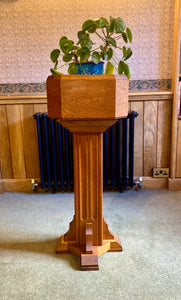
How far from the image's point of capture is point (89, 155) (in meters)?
1.42

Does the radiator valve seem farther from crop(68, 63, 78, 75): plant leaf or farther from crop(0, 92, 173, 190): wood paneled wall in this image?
crop(68, 63, 78, 75): plant leaf

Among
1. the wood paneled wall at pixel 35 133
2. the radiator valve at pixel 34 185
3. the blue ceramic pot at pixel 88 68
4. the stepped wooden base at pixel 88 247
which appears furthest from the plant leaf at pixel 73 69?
the radiator valve at pixel 34 185

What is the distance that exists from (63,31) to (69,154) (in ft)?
3.66

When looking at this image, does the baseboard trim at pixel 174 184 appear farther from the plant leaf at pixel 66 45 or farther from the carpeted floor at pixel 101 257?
the plant leaf at pixel 66 45

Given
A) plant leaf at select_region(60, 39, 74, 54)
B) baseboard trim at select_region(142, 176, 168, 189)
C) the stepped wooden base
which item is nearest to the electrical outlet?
baseboard trim at select_region(142, 176, 168, 189)

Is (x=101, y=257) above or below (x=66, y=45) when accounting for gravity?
below

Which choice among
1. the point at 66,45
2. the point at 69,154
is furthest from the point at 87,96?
the point at 69,154

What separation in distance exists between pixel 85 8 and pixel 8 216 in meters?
1.89

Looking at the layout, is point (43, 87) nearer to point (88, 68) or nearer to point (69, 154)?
point (69, 154)

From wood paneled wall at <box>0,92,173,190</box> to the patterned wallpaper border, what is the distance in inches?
3.2

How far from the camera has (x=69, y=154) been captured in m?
2.47

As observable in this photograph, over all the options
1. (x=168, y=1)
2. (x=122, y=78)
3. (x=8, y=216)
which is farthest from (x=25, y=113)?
(x=168, y=1)

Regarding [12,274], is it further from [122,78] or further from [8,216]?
[122,78]

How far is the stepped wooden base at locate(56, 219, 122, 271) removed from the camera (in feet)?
4.71
